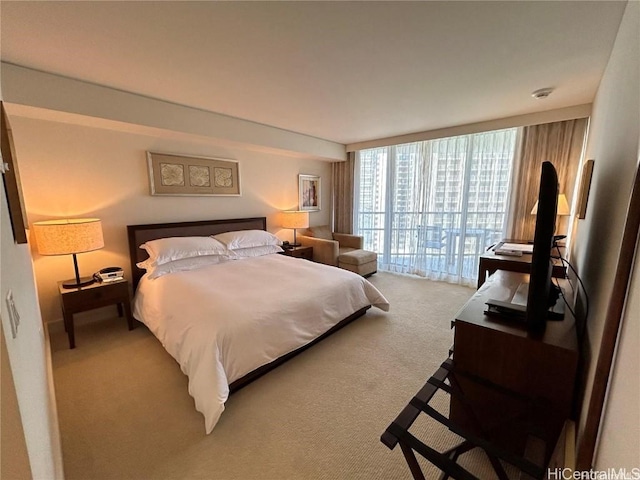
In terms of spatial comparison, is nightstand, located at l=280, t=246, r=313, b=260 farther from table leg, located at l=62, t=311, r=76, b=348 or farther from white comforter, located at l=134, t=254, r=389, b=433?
table leg, located at l=62, t=311, r=76, b=348

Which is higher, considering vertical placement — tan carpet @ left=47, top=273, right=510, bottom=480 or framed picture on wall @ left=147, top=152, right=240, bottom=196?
framed picture on wall @ left=147, top=152, right=240, bottom=196

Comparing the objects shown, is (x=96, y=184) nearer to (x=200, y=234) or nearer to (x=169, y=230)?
(x=169, y=230)

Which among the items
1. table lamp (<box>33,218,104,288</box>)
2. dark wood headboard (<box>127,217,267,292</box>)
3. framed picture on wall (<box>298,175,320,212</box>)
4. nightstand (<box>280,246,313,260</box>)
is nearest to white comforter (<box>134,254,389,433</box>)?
dark wood headboard (<box>127,217,267,292</box>)

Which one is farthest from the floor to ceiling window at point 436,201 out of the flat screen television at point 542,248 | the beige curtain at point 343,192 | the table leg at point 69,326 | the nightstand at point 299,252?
the table leg at point 69,326

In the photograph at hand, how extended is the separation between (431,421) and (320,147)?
403cm

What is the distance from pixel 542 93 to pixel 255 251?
3620mm

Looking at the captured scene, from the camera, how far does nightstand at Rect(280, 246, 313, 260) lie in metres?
4.27

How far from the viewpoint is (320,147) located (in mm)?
4629

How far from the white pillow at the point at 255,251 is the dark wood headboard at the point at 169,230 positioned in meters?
0.46

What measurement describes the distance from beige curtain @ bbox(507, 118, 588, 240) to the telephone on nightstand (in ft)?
15.8

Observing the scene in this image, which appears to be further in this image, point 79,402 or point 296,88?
point 296,88

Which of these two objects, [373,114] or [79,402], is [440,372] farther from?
[373,114]

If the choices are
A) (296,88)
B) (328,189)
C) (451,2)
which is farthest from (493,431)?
(328,189)

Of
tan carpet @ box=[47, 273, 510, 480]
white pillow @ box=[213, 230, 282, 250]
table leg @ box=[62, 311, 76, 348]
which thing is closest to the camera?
tan carpet @ box=[47, 273, 510, 480]
